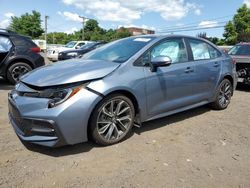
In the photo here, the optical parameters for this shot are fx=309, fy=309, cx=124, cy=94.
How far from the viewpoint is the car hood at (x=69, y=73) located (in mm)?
3916

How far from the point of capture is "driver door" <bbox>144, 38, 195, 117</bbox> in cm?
471

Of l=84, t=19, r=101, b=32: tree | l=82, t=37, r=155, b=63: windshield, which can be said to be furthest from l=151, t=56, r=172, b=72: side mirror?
l=84, t=19, r=101, b=32: tree

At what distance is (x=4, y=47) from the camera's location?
8609 millimetres

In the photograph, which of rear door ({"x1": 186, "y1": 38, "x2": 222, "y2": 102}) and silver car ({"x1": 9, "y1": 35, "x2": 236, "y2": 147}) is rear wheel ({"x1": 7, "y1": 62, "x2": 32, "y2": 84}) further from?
rear door ({"x1": 186, "y1": 38, "x2": 222, "y2": 102})

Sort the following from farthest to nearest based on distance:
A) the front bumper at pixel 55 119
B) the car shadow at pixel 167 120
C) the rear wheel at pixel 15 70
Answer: the rear wheel at pixel 15 70 → the car shadow at pixel 167 120 → the front bumper at pixel 55 119

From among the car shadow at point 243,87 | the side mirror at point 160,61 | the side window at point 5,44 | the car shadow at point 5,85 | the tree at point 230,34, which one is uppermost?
the tree at point 230,34

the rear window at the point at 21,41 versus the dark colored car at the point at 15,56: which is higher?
the rear window at the point at 21,41

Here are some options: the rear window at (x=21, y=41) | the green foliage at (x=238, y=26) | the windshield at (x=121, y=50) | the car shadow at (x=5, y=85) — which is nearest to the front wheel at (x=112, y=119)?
the windshield at (x=121, y=50)

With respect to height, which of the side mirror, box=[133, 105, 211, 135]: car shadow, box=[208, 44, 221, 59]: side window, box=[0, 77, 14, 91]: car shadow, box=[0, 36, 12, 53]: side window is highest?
box=[0, 36, 12, 53]: side window

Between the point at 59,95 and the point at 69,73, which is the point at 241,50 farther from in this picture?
the point at 59,95

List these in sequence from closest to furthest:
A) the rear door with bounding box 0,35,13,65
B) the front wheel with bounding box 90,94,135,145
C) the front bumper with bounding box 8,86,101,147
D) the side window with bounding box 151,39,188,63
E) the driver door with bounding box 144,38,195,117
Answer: the front bumper with bounding box 8,86,101,147 → the front wheel with bounding box 90,94,135,145 → the driver door with bounding box 144,38,195,117 → the side window with bounding box 151,39,188,63 → the rear door with bounding box 0,35,13,65

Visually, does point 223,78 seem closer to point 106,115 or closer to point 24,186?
point 106,115

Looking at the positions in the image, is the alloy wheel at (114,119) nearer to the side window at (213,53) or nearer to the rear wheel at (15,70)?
the side window at (213,53)

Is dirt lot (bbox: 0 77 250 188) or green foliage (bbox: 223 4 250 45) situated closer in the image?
dirt lot (bbox: 0 77 250 188)
